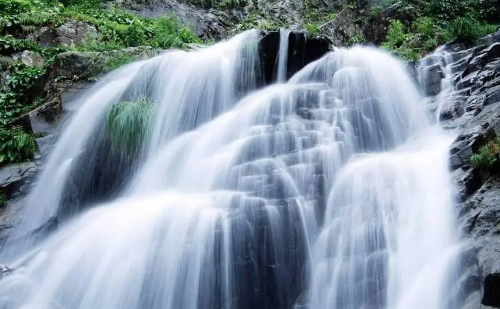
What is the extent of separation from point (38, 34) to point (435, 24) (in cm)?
1331

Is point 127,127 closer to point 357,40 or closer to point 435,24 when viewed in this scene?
point 357,40

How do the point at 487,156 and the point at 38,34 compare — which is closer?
the point at 487,156

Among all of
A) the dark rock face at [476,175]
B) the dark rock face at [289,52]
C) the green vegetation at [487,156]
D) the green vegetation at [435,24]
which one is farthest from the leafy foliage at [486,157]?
the green vegetation at [435,24]

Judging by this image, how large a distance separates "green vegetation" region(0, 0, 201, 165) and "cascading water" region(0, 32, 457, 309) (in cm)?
163

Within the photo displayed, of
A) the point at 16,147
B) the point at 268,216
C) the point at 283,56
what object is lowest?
the point at 268,216

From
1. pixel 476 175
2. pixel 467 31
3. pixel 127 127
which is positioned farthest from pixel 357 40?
pixel 476 175

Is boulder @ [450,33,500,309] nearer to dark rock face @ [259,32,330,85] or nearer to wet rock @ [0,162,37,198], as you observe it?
dark rock face @ [259,32,330,85]

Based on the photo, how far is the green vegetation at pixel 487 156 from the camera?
18.4 feet

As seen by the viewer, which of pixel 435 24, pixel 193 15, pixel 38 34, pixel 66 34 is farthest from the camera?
pixel 193 15

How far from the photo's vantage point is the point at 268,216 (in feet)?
19.9

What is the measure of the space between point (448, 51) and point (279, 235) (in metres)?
8.50

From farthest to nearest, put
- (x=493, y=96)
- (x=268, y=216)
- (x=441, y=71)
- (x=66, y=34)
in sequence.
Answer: (x=66, y=34)
(x=441, y=71)
(x=493, y=96)
(x=268, y=216)

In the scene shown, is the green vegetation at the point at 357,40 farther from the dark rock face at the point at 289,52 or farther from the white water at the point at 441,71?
the dark rock face at the point at 289,52

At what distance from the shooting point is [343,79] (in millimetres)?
9844
